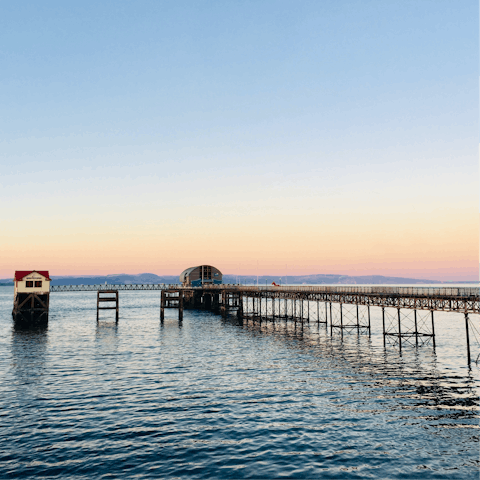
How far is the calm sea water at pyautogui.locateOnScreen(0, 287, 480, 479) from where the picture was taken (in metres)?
18.7

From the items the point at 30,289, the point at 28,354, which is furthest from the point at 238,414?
the point at 30,289

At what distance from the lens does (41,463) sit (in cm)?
1861

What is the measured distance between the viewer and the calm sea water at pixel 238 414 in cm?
1867

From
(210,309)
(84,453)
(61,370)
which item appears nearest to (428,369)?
(84,453)

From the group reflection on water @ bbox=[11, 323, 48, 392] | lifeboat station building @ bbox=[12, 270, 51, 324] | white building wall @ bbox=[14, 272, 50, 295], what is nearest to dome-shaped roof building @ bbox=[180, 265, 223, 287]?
lifeboat station building @ bbox=[12, 270, 51, 324]

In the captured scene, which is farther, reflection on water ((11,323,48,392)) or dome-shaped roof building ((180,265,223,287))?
dome-shaped roof building ((180,265,223,287))

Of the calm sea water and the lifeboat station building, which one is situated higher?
the lifeboat station building

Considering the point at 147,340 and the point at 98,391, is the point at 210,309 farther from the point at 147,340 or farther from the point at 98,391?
the point at 98,391

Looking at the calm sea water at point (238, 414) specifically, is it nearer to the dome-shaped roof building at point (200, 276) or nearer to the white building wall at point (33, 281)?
the white building wall at point (33, 281)

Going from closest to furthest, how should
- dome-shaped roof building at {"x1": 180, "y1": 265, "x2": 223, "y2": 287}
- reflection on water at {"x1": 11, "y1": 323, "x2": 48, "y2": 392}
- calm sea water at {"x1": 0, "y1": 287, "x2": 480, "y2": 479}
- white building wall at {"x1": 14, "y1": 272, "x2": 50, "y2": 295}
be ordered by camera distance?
calm sea water at {"x1": 0, "y1": 287, "x2": 480, "y2": 479} → reflection on water at {"x1": 11, "y1": 323, "x2": 48, "y2": 392} → white building wall at {"x1": 14, "y1": 272, "x2": 50, "y2": 295} → dome-shaped roof building at {"x1": 180, "y1": 265, "x2": 223, "y2": 287}

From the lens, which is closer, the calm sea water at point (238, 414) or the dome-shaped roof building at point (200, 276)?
the calm sea water at point (238, 414)

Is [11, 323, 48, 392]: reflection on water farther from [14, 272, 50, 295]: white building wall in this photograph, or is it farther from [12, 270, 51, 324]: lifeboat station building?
[14, 272, 50, 295]: white building wall

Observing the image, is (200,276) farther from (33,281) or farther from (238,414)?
(238,414)

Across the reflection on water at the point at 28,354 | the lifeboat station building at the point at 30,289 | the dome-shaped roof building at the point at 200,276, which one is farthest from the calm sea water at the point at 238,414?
the dome-shaped roof building at the point at 200,276
